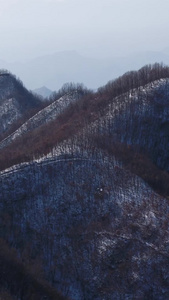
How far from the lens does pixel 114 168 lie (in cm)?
2575

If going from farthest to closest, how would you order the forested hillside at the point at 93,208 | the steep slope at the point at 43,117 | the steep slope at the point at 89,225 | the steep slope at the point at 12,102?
the steep slope at the point at 12,102
the steep slope at the point at 43,117
the steep slope at the point at 89,225
the forested hillside at the point at 93,208

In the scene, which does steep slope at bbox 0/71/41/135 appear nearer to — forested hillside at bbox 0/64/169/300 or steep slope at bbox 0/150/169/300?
forested hillside at bbox 0/64/169/300

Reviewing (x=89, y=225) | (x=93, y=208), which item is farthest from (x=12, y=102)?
(x=89, y=225)

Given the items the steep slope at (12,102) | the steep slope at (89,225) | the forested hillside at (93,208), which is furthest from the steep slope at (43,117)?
the steep slope at (89,225)

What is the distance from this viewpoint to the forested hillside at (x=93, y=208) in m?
20.0

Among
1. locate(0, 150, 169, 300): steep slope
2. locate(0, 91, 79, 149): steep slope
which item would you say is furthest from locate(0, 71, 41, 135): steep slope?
locate(0, 150, 169, 300): steep slope

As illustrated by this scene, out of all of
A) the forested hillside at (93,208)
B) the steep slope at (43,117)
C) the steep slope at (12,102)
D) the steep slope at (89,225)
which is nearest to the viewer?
the forested hillside at (93,208)

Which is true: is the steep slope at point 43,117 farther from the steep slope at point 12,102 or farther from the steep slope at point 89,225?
the steep slope at point 89,225

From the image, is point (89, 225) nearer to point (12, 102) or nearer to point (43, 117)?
point (43, 117)

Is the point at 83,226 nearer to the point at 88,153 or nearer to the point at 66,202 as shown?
the point at 66,202

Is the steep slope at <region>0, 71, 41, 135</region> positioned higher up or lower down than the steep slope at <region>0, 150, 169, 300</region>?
higher up

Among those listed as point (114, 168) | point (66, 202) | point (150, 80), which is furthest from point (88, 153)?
point (150, 80)

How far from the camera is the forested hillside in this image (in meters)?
20.0

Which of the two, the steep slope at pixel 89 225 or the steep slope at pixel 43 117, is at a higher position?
the steep slope at pixel 43 117
